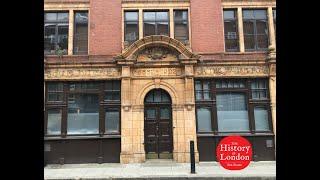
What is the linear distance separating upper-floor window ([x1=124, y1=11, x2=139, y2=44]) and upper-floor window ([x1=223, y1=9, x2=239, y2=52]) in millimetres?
4566

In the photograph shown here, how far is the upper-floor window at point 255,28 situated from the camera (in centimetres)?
1552

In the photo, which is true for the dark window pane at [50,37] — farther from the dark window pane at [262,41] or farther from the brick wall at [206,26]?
the dark window pane at [262,41]

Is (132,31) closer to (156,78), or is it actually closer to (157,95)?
(156,78)

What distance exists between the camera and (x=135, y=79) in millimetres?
14883

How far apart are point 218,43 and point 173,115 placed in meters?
4.33

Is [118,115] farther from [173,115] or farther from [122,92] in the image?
[173,115]

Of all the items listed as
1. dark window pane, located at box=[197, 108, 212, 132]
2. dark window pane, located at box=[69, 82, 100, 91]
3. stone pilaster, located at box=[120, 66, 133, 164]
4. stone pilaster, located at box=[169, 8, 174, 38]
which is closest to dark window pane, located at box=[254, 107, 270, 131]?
dark window pane, located at box=[197, 108, 212, 132]

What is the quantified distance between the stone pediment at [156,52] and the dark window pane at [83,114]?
2.44 meters

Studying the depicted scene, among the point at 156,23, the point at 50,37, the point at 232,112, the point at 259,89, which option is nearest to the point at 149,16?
the point at 156,23

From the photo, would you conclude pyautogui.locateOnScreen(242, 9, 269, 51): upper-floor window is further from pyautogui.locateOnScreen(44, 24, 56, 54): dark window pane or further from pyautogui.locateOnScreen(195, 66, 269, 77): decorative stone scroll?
pyautogui.locateOnScreen(44, 24, 56, 54): dark window pane

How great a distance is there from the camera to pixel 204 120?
14.8 metres

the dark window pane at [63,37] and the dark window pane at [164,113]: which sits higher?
the dark window pane at [63,37]

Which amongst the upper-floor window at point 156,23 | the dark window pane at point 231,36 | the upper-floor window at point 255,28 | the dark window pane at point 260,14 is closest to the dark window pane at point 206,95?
the dark window pane at point 231,36
